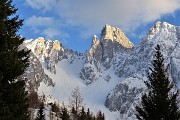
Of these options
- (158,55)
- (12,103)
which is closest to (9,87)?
(12,103)

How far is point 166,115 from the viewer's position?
1003 inches

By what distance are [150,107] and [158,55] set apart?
166 inches

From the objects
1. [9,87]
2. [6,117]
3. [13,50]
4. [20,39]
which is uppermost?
[20,39]

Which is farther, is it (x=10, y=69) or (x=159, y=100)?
(x=159, y=100)

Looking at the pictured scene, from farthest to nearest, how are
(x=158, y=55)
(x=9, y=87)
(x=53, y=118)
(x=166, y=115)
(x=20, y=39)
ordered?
(x=53, y=118)
(x=158, y=55)
(x=166, y=115)
(x=20, y=39)
(x=9, y=87)

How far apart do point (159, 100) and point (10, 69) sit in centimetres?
1089

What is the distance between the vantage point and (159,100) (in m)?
25.8

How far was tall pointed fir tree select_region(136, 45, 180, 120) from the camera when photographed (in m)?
25.6

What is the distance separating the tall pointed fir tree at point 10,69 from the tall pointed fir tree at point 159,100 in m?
8.94

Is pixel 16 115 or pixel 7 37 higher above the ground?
pixel 7 37

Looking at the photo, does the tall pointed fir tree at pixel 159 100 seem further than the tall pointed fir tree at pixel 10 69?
Yes

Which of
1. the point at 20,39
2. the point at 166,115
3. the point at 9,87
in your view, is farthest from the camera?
the point at 166,115

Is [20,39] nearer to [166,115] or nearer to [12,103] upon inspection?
[12,103]

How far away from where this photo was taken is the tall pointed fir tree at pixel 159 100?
2558 centimetres
